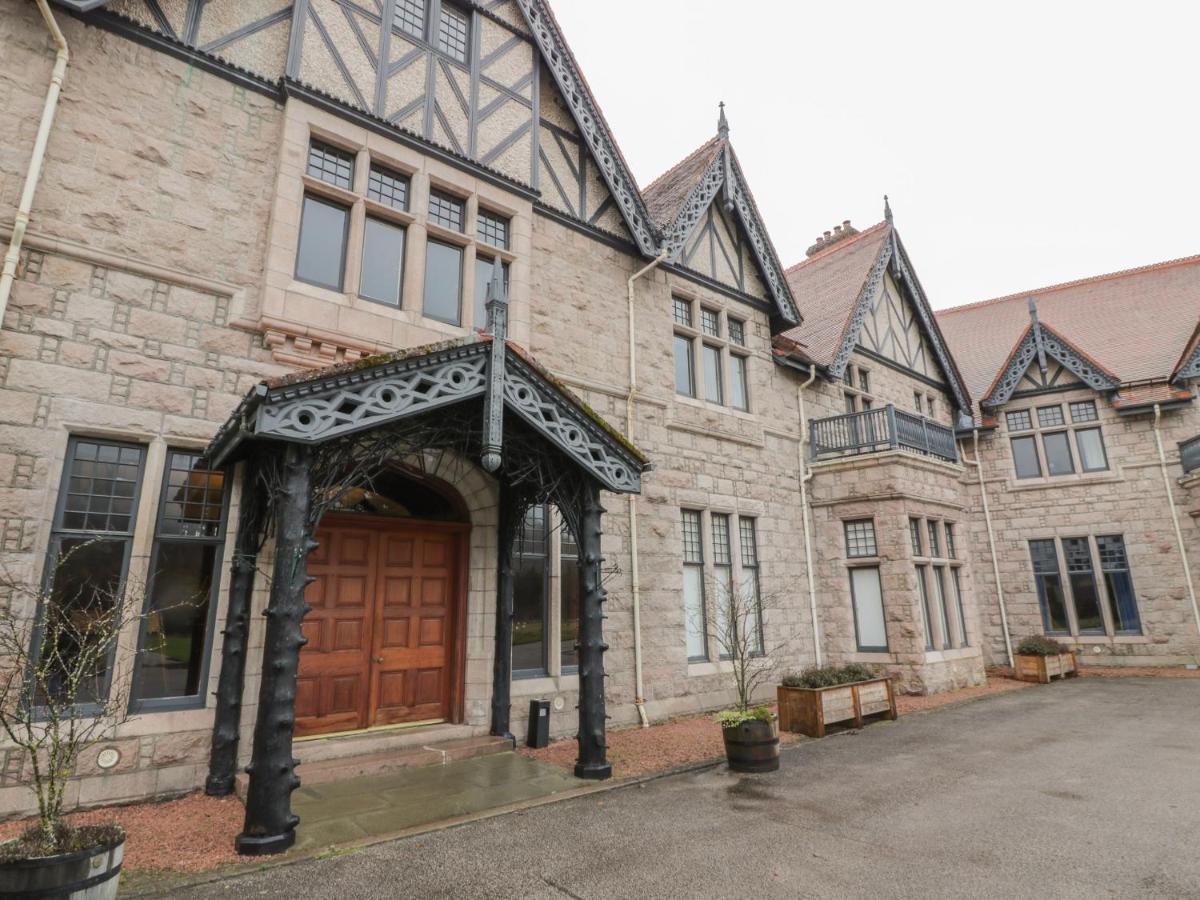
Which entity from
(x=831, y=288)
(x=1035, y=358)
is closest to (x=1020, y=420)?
(x=1035, y=358)

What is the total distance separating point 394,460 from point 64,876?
16.0ft

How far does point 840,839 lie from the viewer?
16.8ft

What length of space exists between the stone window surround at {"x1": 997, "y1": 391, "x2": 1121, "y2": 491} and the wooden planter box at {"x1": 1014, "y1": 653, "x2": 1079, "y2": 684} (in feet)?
16.2

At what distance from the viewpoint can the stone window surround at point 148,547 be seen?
5.85 metres

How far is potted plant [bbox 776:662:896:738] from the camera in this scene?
9.02 m

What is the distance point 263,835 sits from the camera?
186 inches

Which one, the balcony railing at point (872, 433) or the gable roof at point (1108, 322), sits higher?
the gable roof at point (1108, 322)

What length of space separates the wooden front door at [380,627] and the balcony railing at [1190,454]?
1771 centimetres

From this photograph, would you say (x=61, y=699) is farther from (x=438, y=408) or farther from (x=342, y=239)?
(x=342, y=239)

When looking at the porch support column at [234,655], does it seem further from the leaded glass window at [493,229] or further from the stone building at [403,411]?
the leaded glass window at [493,229]

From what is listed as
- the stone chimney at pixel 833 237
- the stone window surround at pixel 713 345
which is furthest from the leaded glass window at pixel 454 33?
the stone chimney at pixel 833 237

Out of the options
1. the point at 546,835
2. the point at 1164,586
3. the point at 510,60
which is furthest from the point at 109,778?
the point at 1164,586

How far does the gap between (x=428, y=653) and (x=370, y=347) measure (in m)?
3.81

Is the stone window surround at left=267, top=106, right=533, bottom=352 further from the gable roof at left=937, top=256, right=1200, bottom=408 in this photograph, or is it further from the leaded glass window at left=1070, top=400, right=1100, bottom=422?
the leaded glass window at left=1070, top=400, right=1100, bottom=422
